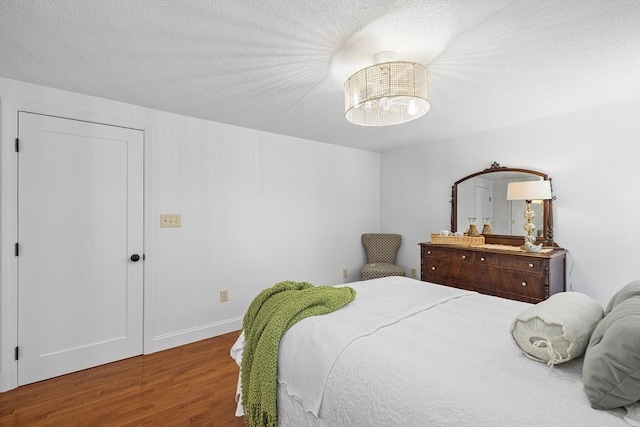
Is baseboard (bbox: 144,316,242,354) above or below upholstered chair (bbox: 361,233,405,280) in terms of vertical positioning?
below

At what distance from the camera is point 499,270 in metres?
2.92

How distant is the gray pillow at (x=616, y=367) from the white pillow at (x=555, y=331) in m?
0.11

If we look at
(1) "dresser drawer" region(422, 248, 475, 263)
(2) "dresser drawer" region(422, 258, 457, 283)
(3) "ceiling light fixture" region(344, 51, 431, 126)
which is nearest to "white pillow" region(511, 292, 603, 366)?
(3) "ceiling light fixture" region(344, 51, 431, 126)

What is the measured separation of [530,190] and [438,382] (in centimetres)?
270

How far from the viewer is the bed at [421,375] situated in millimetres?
885

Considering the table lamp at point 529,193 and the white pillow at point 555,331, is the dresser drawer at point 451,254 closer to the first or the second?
the table lamp at point 529,193

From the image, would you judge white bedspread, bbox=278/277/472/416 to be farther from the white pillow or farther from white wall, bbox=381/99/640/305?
white wall, bbox=381/99/640/305

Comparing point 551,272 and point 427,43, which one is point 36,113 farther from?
point 551,272

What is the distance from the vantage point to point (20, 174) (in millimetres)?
2230

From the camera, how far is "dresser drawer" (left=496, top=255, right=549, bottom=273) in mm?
2662

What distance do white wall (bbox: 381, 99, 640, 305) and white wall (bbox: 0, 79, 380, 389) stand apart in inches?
79.6

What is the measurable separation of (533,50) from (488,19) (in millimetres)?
514

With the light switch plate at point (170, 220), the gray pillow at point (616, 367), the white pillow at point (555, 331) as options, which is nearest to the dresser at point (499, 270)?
the white pillow at point (555, 331)

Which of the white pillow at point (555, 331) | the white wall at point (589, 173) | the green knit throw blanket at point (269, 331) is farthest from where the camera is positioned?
the white wall at point (589, 173)
